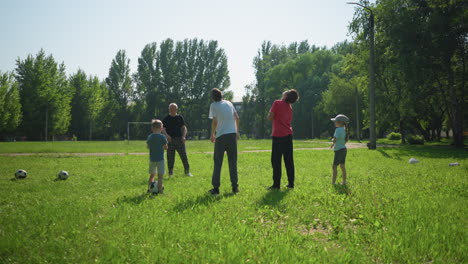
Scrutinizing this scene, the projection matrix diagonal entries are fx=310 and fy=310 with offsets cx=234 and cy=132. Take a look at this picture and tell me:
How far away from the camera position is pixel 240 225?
416 cm

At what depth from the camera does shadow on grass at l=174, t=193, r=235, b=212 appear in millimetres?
5241

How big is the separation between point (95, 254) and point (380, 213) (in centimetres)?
395

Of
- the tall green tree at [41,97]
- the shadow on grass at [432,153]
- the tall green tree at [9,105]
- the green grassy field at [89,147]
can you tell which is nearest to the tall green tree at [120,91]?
the tall green tree at [41,97]

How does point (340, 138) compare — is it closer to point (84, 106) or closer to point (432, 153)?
point (432, 153)

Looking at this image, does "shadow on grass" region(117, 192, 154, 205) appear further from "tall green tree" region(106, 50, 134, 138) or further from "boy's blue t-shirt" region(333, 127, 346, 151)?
"tall green tree" region(106, 50, 134, 138)

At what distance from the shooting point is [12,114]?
47969 millimetres

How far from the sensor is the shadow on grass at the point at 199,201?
5241mm

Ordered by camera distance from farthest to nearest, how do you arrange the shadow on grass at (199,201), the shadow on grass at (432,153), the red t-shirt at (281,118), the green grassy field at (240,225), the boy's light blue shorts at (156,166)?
the shadow on grass at (432,153) < the red t-shirt at (281,118) < the boy's light blue shorts at (156,166) < the shadow on grass at (199,201) < the green grassy field at (240,225)

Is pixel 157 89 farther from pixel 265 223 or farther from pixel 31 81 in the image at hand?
pixel 265 223

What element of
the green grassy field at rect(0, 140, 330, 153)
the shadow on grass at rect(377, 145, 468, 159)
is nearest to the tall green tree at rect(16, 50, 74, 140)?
the green grassy field at rect(0, 140, 330, 153)

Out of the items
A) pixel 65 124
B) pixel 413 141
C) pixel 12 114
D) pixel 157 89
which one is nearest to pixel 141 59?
pixel 157 89

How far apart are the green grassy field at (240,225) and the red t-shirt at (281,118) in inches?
51.5

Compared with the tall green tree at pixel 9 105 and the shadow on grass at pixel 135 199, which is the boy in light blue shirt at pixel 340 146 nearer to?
the shadow on grass at pixel 135 199

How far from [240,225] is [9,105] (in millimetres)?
55146
